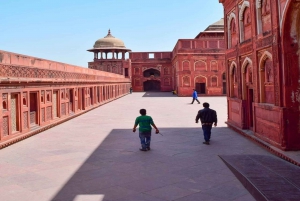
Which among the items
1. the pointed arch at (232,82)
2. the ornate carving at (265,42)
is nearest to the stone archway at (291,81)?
the ornate carving at (265,42)

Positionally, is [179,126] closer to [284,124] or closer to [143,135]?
[143,135]

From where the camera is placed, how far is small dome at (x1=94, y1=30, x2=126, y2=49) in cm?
4572

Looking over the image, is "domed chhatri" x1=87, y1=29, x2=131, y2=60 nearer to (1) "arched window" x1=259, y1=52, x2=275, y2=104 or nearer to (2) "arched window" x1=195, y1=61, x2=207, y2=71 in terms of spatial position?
(2) "arched window" x1=195, y1=61, x2=207, y2=71

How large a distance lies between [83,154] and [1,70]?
11.0 ft

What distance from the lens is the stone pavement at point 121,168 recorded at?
164 inches

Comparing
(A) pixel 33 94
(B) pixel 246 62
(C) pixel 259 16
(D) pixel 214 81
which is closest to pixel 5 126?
(A) pixel 33 94

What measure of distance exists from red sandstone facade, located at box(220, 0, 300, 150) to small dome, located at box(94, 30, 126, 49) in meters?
37.3

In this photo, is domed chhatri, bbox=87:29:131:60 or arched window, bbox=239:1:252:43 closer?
arched window, bbox=239:1:252:43

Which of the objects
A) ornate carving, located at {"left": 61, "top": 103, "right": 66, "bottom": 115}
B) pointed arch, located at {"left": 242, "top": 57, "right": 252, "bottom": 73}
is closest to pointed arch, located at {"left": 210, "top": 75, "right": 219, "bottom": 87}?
ornate carving, located at {"left": 61, "top": 103, "right": 66, "bottom": 115}

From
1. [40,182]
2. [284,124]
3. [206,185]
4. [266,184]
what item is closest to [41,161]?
[40,182]

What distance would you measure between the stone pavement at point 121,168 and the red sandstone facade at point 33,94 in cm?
68

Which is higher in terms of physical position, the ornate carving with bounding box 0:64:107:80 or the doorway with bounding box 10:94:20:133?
the ornate carving with bounding box 0:64:107:80

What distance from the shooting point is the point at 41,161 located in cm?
610

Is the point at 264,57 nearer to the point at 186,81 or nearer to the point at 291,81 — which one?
the point at 291,81
